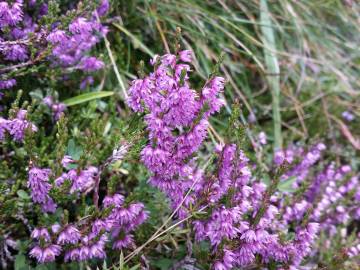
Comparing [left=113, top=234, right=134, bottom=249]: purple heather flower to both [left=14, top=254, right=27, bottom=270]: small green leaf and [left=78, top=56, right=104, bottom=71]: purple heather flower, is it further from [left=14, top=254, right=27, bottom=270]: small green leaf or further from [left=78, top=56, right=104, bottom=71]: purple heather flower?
[left=78, top=56, right=104, bottom=71]: purple heather flower

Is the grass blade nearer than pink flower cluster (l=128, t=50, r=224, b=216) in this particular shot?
No

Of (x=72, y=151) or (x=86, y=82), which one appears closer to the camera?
(x=72, y=151)

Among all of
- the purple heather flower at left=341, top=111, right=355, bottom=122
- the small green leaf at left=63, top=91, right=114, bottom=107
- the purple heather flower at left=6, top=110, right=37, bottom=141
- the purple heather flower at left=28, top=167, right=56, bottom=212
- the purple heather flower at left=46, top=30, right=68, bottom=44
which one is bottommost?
the purple heather flower at left=341, top=111, right=355, bottom=122

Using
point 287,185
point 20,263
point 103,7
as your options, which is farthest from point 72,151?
point 287,185

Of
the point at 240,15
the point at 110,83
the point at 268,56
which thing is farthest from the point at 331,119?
the point at 110,83

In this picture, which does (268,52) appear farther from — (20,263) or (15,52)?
(20,263)

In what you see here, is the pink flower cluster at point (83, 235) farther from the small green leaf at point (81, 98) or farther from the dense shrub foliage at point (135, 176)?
the small green leaf at point (81, 98)

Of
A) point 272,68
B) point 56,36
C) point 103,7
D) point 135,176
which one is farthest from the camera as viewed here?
point 272,68

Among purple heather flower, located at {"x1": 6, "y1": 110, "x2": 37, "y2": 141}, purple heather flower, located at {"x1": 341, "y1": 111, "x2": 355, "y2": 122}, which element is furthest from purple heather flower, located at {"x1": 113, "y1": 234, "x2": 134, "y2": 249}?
purple heather flower, located at {"x1": 341, "y1": 111, "x2": 355, "y2": 122}
